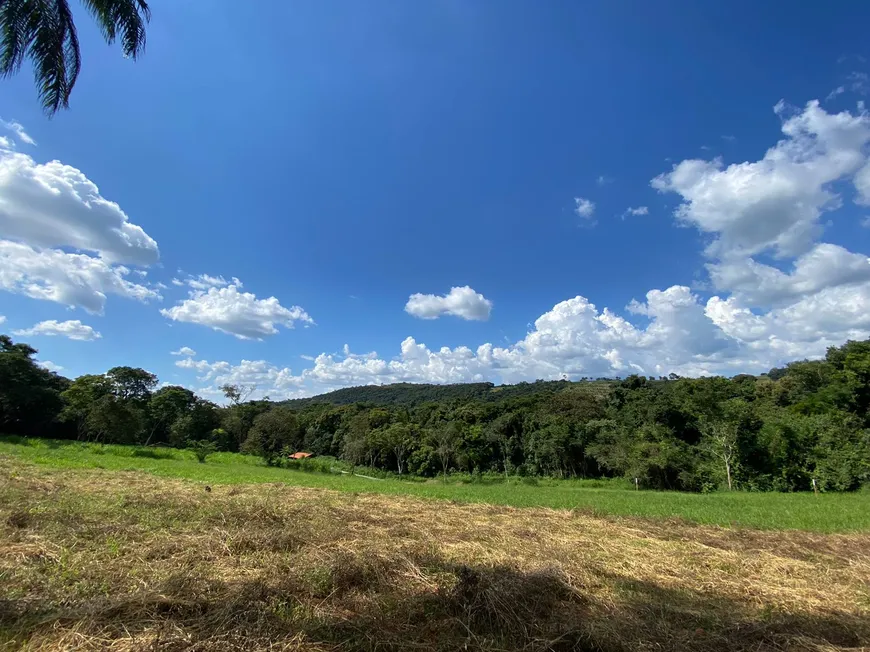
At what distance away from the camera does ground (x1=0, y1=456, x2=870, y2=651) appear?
3.67 metres

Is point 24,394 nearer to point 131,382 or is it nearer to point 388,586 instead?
point 131,382

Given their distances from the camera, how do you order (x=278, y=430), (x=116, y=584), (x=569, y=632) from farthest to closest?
(x=278, y=430) → (x=116, y=584) → (x=569, y=632)

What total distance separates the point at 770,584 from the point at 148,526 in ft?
33.6

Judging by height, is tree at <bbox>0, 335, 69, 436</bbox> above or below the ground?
above

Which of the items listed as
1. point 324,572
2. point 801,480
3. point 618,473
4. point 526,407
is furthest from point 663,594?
point 526,407

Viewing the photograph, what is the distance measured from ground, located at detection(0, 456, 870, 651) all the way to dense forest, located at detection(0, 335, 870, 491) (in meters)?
27.7

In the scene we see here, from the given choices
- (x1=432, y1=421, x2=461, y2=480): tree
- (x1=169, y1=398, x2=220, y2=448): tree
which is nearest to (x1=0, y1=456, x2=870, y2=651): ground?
(x1=432, y1=421, x2=461, y2=480): tree

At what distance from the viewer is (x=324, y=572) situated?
529 cm

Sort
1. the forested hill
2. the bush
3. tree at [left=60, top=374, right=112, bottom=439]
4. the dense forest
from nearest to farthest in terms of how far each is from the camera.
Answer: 1. the dense forest
2. the bush
3. tree at [left=60, top=374, right=112, bottom=439]
4. the forested hill

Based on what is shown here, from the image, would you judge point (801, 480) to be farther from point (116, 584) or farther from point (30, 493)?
point (30, 493)

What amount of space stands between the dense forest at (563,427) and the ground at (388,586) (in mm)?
27712

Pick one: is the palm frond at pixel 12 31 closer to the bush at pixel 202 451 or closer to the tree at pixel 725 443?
the bush at pixel 202 451

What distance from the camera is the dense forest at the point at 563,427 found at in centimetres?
3120

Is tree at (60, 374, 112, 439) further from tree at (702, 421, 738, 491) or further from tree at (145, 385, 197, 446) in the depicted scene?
tree at (702, 421, 738, 491)
